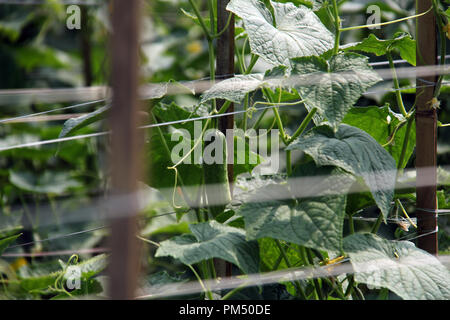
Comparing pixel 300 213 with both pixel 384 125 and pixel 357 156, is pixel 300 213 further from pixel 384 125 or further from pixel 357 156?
pixel 384 125

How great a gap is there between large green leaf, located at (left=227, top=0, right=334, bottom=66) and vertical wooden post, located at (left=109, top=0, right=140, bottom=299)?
343mm

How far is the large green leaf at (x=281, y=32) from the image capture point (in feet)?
2.03

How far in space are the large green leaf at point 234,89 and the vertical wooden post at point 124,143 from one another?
303 mm

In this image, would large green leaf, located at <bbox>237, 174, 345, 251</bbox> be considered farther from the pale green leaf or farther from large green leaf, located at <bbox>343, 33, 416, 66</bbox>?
large green leaf, located at <bbox>343, 33, 416, 66</bbox>

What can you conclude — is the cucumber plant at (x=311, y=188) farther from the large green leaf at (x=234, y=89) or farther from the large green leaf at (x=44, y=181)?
the large green leaf at (x=44, y=181)

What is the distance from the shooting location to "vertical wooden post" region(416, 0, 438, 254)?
0.70 m

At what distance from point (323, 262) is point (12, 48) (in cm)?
182

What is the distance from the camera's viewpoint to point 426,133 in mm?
706

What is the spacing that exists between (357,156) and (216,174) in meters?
0.18

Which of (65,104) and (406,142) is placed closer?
(406,142)

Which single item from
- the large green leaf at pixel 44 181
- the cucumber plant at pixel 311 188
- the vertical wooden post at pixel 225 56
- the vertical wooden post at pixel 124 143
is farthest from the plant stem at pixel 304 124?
the large green leaf at pixel 44 181

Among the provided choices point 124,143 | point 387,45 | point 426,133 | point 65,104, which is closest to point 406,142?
point 426,133

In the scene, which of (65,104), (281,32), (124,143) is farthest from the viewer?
(65,104)

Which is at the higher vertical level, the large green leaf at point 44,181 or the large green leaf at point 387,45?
the large green leaf at point 387,45
